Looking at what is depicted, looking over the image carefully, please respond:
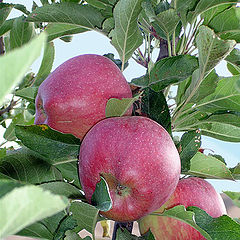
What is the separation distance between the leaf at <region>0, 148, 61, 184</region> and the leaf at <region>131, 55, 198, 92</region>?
312mm

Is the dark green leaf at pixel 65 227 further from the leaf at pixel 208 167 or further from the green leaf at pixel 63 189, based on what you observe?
the leaf at pixel 208 167

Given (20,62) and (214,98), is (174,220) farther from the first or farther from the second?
(20,62)

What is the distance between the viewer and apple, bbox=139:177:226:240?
0.77 meters

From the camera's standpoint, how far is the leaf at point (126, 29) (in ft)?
2.45

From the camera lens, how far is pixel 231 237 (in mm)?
651

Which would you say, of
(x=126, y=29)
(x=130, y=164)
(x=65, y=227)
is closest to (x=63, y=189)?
(x=65, y=227)

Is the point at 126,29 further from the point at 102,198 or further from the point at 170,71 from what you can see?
the point at 102,198

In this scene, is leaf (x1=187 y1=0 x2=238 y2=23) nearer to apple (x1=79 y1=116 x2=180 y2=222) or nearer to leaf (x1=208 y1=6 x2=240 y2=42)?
leaf (x1=208 y1=6 x2=240 y2=42)

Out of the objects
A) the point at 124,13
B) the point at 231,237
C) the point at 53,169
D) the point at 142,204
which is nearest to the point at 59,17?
the point at 124,13

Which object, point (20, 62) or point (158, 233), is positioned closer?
point (20, 62)

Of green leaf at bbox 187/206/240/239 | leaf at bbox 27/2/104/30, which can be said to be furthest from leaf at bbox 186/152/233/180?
leaf at bbox 27/2/104/30

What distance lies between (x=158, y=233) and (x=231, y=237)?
0.64 feet

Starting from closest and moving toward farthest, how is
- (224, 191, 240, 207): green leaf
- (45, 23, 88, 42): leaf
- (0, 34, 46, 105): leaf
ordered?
(0, 34, 46, 105): leaf
(224, 191, 240, 207): green leaf
(45, 23, 88, 42): leaf

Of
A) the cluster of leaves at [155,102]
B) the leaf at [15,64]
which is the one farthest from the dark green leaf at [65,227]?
the leaf at [15,64]
